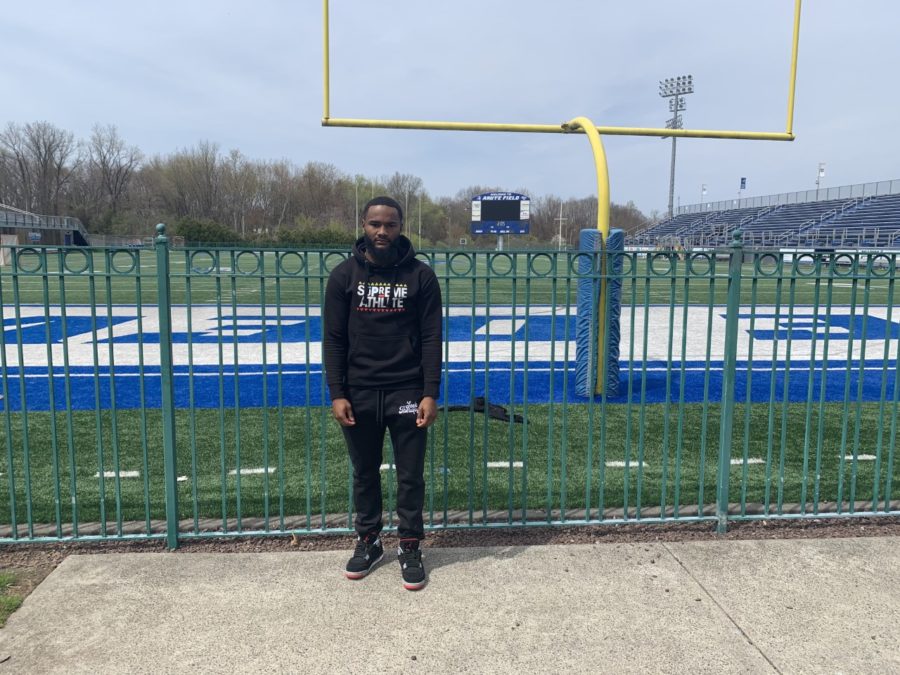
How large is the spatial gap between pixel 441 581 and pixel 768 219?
63.8 metres

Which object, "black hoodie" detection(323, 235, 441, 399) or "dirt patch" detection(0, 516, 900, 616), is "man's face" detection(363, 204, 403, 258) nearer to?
"black hoodie" detection(323, 235, 441, 399)

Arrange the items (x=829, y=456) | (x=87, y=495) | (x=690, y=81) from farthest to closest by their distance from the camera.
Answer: (x=690, y=81), (x=829, y=456), (x=87, y=495)

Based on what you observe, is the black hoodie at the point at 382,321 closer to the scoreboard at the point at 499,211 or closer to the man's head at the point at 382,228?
the man's head at the point at 382,228

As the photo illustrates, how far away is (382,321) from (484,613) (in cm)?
143

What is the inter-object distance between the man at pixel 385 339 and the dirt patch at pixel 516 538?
2.63 ft

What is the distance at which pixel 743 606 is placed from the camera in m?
3.40

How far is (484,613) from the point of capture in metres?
3.31

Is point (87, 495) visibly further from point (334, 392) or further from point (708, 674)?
point (708, 674)

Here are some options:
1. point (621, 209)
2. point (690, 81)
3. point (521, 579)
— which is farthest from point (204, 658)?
point (621, 209)

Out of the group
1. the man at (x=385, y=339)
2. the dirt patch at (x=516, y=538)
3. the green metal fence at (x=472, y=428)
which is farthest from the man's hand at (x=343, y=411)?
the dirt patch at (x=516, y=538)

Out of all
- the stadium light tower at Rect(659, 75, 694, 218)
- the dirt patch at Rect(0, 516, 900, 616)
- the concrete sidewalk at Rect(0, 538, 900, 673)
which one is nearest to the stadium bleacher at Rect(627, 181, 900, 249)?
the stadium light tower at Rect(659, 75, 694, 218)

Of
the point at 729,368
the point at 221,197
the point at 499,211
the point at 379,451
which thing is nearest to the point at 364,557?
the point at 379,451

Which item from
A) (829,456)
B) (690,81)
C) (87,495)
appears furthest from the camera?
(690,81)

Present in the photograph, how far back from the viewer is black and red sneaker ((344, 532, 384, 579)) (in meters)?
3.64
